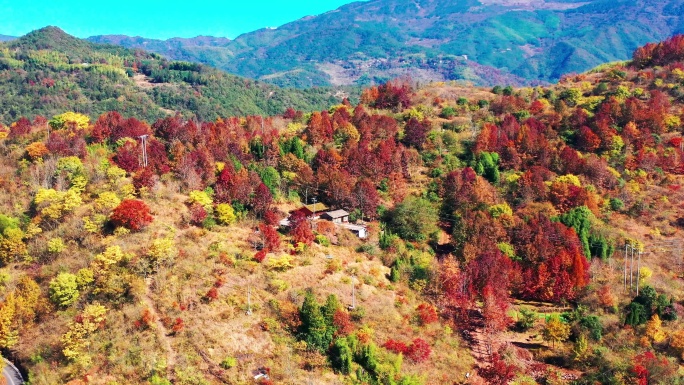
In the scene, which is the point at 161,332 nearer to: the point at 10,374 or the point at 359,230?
the point at 10,374

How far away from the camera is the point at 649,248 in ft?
156

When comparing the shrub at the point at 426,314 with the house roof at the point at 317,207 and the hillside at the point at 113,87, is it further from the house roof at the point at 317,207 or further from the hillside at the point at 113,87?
the hillside at the point at 113,87

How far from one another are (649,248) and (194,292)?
40136mm

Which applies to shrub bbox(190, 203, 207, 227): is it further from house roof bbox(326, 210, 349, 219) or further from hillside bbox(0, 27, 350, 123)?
hillside bbox(0, 27, 350, 123)

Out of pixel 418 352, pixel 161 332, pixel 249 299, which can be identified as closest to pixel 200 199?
pixel 249 299

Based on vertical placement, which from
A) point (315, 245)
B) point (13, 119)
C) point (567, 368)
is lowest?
point (567, 368)

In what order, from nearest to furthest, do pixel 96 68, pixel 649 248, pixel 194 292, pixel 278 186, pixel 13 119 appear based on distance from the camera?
pixel 194 292
pixel 649 248
pixel 278 186
pixel 13 119
pixel 96 68

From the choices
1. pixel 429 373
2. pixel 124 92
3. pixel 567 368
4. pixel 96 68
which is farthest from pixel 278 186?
pixel 96 68

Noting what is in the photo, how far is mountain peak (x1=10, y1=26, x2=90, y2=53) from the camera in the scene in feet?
599

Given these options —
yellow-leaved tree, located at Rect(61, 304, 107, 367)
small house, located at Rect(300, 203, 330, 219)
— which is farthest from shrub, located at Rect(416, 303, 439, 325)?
yellow-leaved tree, located at Rect(61, 304, 107, 367)

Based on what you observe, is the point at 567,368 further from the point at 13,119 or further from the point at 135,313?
the point at 13,119

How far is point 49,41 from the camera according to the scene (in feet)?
611

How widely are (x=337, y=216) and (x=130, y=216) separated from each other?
18.8 m

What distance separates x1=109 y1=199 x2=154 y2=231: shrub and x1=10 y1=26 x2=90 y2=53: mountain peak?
168903mm
